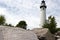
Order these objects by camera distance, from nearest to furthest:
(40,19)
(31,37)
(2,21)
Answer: (31,37) → (2,21) → (40,19)

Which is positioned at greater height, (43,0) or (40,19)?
(43,0)

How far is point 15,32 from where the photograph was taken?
982 centimetres

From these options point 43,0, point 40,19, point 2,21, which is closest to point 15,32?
point 2,21

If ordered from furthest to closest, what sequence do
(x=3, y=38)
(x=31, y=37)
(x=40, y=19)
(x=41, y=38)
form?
1. (x=40, y=19)
2. (x=41, y=38)
3. (x=31, y=37)
4. (x=3, y=38)

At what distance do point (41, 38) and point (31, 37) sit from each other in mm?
3747

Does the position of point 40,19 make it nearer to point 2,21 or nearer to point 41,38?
point 2,21

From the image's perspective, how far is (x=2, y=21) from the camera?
23797mm

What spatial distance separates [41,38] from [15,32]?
421 cm

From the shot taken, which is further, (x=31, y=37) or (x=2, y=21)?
(x=2, y=21)

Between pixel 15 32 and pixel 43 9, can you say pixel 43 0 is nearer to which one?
pixel 43 9

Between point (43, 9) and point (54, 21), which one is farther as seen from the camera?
point (43, 9)

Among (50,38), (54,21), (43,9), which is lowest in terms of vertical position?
(50,38)

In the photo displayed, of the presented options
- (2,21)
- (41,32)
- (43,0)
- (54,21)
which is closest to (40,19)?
(43,0)

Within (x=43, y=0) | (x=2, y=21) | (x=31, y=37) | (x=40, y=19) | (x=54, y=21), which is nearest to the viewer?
(x=31, y=37)
